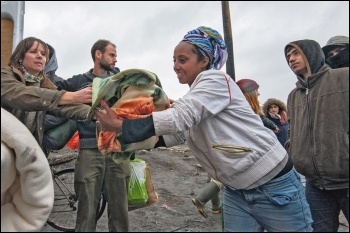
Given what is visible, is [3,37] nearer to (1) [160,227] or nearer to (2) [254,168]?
(2) [254,168]

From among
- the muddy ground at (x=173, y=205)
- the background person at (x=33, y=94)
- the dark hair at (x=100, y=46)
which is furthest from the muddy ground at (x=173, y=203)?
the background person at (x=33, y=94)

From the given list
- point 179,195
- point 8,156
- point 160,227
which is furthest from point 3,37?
point 179,195

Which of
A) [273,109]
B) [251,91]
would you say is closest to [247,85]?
[251,91]

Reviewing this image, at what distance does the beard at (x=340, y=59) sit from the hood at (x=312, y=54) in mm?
215

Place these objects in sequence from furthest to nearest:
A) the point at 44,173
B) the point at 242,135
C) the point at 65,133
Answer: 1. the point at 65,133
2. the point at 242,135
3. the point at 44,173

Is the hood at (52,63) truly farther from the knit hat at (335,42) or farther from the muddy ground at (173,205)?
the knit hat at (335,42)

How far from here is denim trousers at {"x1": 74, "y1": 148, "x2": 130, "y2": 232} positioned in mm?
3363

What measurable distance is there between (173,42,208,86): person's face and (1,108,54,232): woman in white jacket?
98 cm

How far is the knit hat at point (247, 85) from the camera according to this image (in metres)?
4.52

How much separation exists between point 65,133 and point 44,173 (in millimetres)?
1815

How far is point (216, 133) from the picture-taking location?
1932 millimetres

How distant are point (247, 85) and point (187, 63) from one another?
102 inches

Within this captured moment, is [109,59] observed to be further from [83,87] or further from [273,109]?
[273,109]

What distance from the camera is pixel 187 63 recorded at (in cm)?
211
